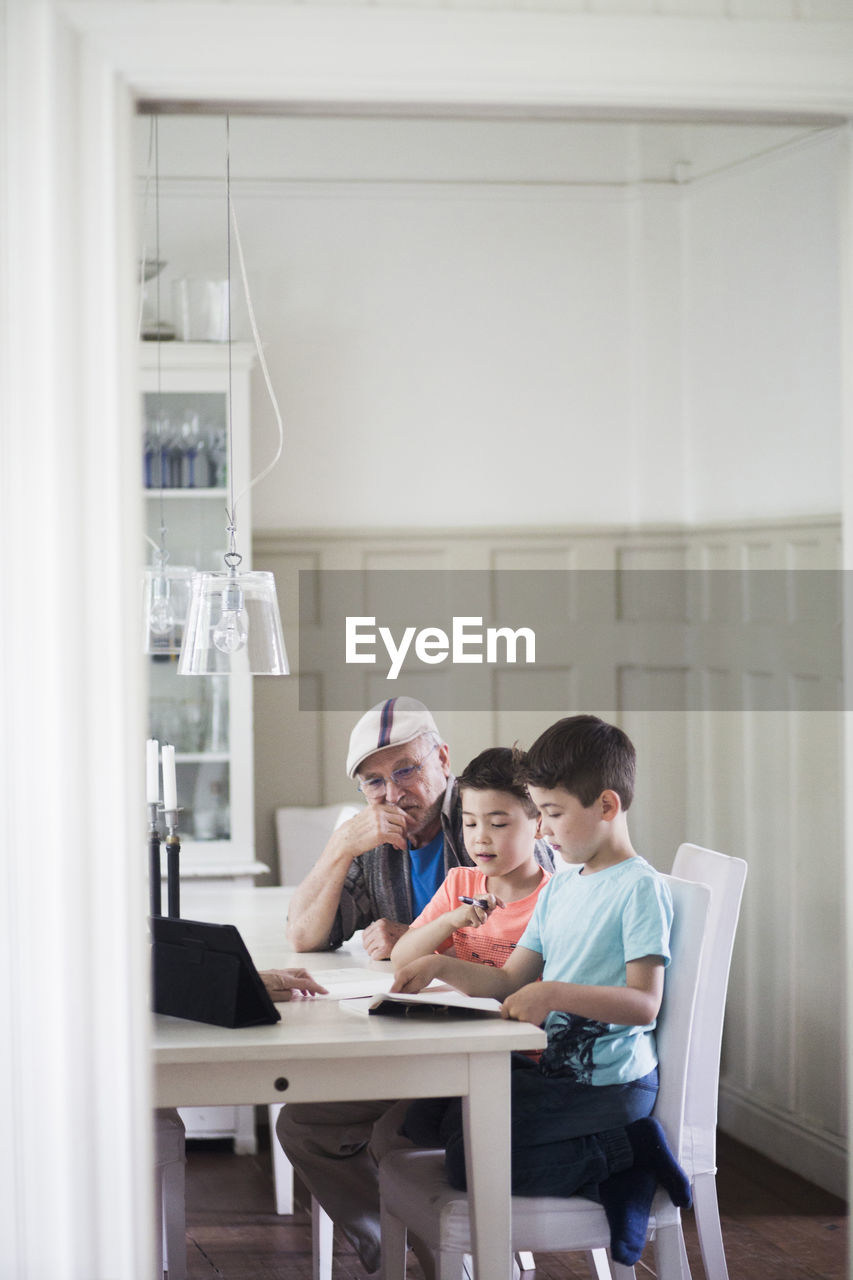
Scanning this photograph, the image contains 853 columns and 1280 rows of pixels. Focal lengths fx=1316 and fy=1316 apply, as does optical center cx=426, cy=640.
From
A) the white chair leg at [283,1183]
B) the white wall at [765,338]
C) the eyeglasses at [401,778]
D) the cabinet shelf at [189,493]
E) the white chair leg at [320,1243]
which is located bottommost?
the white chair leg at [283,1183]

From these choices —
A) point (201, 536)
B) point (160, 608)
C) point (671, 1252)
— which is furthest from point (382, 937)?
point (201, 536)

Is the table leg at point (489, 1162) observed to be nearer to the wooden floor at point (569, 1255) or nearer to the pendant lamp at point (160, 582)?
the wooden floor at point (569, 1255)

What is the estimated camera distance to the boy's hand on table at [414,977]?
213cm

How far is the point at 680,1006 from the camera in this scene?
2.12m

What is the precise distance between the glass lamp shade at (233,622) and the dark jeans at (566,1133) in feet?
3.34

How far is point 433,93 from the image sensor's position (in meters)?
1.42

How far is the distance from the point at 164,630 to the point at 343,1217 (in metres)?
1.41

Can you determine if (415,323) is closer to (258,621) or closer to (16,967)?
(258,621)

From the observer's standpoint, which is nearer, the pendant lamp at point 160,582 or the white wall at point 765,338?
the pendant lamp at point 160,582

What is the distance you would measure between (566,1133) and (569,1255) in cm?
119

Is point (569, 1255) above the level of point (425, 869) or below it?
below

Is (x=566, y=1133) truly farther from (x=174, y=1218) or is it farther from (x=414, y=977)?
(x=174, y=1218)

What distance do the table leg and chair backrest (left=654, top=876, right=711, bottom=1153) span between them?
36 cm

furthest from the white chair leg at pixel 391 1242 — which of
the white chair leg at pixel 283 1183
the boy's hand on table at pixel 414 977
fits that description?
the white chair leg at pixel 283 1183
